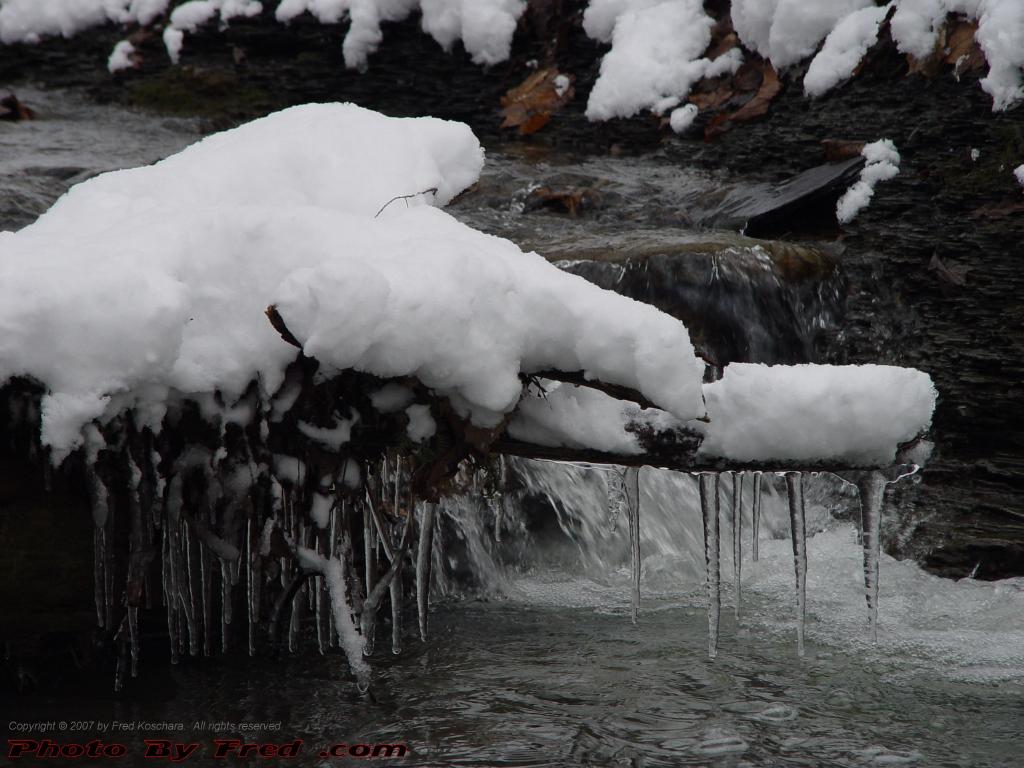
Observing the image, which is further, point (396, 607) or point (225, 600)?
point (396, 607)

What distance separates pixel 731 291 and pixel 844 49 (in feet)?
8.89

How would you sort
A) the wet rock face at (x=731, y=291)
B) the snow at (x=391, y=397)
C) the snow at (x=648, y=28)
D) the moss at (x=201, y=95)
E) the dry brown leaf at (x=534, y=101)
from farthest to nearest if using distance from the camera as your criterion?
the moss at (x=201, y=95), the dry brown leaf at (x=534, y=101), the snow at (x=648, y=28), the wet rock face at (x=731, y=291), the snow at (x=391, y=397)

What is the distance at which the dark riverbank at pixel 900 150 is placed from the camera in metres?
4.39

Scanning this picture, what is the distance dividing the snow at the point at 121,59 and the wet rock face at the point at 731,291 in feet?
19.8

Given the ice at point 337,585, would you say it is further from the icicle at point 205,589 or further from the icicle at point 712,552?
the icicle at point 712,552

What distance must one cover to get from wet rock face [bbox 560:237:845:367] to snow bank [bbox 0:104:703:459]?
7.89ft

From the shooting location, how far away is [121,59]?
8.78m

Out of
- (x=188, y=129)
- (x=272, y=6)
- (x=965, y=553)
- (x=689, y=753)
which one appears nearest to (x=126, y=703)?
(x=689, y=753)

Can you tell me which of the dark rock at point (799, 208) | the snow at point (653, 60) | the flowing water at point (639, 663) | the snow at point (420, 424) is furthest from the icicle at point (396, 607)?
the snow at point (653, 60)

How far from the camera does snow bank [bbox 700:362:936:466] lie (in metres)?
2.26

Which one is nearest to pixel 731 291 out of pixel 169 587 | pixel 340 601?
pixel 340 601

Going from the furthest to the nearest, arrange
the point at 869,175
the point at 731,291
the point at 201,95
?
1. the point at 201,95
2. the point at 869,175
3. the point at 731,291

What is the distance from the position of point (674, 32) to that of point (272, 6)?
3.74 metres

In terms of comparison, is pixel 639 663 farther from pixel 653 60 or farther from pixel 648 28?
pixel 648 28
